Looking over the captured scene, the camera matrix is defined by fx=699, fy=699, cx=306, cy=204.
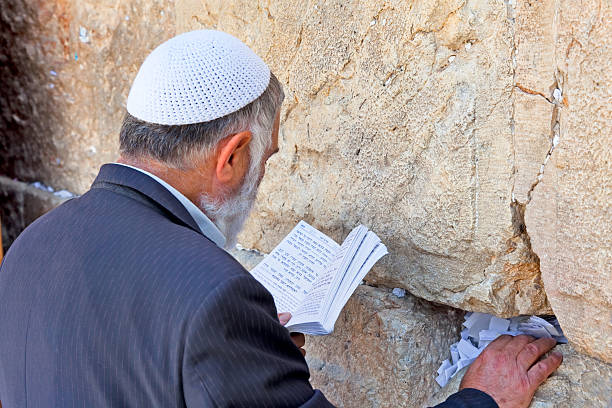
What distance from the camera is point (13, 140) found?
3688 millimetres

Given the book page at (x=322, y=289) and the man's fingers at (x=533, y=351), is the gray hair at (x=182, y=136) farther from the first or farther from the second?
the man's fingers at (x=533, y=351)

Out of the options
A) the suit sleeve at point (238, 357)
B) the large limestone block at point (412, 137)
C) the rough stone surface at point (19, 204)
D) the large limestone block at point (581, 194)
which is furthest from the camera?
the rough stone surface at point (19, 204)

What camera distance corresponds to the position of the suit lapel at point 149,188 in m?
1.35

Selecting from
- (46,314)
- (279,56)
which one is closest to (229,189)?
(46,314)

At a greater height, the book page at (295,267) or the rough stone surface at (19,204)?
the book page at (295,267)

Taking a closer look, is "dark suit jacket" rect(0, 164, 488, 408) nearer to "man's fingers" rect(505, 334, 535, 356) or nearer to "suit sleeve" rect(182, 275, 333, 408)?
"suit sleeve" rect(182, 275, 333, 408)

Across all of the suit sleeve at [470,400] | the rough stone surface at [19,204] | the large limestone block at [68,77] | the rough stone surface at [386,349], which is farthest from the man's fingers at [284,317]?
the rough stone surface at [19,204]

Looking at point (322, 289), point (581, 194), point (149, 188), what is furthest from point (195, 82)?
point (581, 194)

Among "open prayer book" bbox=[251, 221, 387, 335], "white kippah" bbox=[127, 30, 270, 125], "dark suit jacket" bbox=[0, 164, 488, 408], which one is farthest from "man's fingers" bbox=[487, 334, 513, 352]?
"white kippah" bbox=[127, 30, 270, 125]

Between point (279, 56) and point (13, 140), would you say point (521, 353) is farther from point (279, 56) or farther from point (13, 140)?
point (13, 140)

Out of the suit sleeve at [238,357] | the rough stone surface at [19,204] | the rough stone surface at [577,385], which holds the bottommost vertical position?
the rough stone surface at [19,204]

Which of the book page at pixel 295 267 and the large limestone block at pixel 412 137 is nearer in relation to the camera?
the large limestone block at pixel 412 137

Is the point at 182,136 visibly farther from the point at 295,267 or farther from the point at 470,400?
the point at 470,400

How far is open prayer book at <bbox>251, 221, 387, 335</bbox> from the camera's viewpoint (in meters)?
1.56
